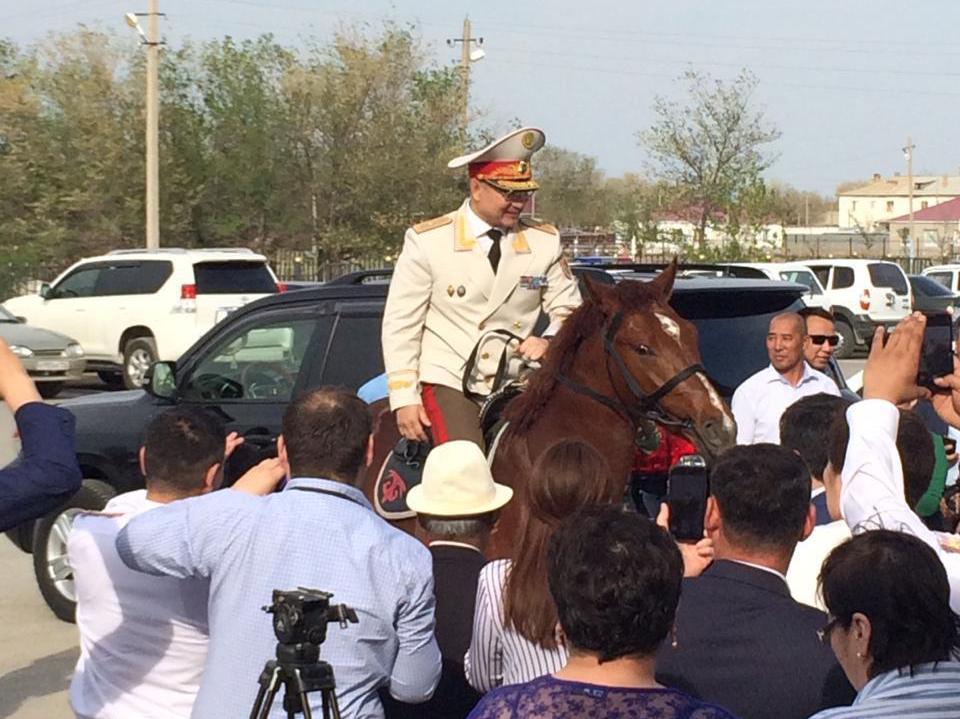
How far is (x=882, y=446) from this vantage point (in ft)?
12.4

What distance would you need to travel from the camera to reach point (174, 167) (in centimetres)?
3919

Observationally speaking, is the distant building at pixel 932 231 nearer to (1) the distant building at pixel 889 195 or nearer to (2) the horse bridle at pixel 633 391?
(1) the distant building at pixel 889 195

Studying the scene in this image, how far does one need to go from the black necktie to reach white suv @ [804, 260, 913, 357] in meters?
24.4

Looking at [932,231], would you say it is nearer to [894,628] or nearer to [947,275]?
[947,275]

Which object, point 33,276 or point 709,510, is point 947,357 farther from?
point 33,276

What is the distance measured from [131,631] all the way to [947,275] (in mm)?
35965

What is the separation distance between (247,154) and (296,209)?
243 cm

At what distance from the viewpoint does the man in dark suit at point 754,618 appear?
12.4 feet

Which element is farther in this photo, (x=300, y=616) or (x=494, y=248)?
(x=494, y=248)

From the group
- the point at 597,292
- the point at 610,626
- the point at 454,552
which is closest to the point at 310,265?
the point at 597,292

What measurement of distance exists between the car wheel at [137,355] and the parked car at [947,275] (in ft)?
68.5

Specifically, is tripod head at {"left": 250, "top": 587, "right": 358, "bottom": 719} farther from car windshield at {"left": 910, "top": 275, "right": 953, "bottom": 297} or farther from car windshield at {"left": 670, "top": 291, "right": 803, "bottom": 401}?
car windshield at {"left": 910, "top": 275, "right": 953, "bottom": 297}

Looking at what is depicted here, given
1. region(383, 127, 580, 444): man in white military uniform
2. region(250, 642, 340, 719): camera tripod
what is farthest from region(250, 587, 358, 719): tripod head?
region(383, 127, 580, 444): man in white military uniform

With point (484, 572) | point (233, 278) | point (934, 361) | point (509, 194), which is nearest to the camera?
point (484, 572)
